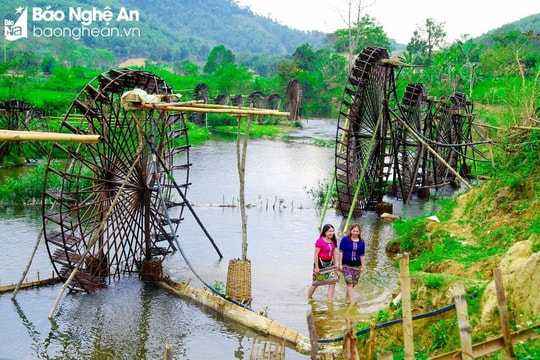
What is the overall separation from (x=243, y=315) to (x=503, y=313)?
233 inches

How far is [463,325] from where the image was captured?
22.6 ft

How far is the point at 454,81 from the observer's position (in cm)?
4997

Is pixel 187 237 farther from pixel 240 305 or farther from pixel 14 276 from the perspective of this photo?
pixel 240 305

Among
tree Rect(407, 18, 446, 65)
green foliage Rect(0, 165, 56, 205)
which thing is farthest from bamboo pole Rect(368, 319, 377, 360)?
tree Rect(407, 18, 446, 65)

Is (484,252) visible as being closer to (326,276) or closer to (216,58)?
(326,276)

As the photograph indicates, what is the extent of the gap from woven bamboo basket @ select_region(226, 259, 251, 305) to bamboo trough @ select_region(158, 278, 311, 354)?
0.30m

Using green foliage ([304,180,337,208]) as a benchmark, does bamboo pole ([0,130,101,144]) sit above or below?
above

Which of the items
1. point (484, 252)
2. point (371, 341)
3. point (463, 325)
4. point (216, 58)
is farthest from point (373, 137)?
point (216, 58)

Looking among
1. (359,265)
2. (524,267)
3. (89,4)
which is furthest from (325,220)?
(89,4)

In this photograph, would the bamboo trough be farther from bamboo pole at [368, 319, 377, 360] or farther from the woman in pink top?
bamboo pole at [368, 319, 377, 360]

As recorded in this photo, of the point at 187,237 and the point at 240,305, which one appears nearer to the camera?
the point at 240,305

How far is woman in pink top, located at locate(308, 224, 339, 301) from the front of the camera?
1192 centimetres

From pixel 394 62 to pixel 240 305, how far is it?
987 centimetres

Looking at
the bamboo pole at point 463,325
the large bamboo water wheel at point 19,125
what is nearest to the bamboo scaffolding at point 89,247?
the bamboo pole at point 463,325
